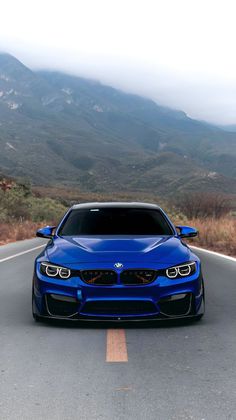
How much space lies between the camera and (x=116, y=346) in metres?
5.37

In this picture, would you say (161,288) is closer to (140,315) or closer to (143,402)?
(140,315)

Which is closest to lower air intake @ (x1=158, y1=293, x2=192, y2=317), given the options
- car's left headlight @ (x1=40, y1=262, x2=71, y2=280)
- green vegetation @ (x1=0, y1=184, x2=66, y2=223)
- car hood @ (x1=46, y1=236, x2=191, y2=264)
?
car hood @ (x1=46, y1=236, x2=191, y2=264)

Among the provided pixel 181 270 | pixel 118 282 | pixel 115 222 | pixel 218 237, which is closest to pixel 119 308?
pixel 118 282

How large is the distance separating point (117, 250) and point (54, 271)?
0.69 metres

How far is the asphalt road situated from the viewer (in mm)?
3797

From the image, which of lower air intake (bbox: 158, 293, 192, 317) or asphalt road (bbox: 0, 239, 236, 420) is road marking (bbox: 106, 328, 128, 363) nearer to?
asphalt road (bbox: 0, 239, 236, 420)

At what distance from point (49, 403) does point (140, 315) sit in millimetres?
2012

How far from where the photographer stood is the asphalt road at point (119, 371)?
149 inches

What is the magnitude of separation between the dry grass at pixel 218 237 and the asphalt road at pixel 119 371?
33.5ft

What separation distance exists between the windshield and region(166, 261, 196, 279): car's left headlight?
1.38 m

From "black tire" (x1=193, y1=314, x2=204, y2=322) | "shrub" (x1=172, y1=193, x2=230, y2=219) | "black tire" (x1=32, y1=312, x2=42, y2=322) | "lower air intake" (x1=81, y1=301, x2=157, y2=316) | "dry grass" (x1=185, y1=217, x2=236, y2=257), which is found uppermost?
"lower air intake" (x1=81, y1=301, x2=157, y2=316)

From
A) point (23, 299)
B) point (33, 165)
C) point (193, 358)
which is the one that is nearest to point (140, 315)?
point (193, 358)

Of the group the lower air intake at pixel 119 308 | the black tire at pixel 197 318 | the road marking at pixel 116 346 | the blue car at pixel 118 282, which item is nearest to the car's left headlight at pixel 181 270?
the blue car at pixel 118 282

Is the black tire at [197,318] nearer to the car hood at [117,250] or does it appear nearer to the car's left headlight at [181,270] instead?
the car's left headlight at [181,270]
